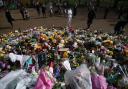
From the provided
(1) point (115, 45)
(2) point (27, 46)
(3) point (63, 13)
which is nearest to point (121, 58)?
(1) point (115, 45)

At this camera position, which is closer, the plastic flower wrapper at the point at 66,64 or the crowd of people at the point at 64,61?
the crowd of people at the point at 64,61

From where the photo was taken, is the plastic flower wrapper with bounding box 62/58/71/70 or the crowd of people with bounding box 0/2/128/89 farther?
the plastic flower wrapper with bounding box 62/58/71/70

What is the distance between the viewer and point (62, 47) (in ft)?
39.0

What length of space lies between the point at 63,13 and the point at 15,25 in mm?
6111

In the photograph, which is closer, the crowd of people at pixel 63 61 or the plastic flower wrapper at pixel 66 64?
the crowd of people at pixel 63 61

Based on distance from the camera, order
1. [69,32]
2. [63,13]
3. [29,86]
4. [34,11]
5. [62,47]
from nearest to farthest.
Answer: [29,86] < [62,47] < [69,32] < [63,13] < [34,11]

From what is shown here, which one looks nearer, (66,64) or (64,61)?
(66,64)

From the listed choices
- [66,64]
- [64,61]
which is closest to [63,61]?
[64,61]

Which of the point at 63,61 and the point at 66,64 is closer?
the point at 66,64

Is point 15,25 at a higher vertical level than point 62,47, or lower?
lower

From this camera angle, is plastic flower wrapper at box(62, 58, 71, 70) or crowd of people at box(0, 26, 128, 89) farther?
plastic flower wrapper at box(62, 58, 71, 70)

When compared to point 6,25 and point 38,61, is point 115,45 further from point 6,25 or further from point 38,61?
point 6,25

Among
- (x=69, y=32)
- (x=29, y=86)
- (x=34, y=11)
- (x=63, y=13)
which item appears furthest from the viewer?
(x=34, y=11)

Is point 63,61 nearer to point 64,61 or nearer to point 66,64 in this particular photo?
point 64,61
